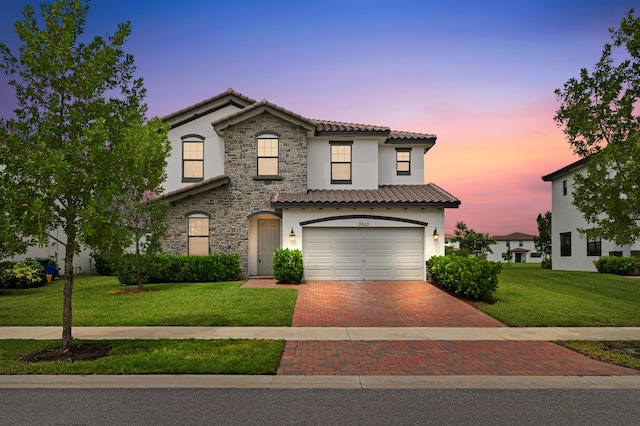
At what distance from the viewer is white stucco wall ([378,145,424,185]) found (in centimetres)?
2419

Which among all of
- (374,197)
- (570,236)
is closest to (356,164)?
(374,197)

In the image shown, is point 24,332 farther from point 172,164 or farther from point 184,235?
point 172,164

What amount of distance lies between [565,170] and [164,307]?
28.4 metres

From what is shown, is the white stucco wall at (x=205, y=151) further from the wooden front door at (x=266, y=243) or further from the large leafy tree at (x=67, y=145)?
the large leafy tree at (x=67, y=145)

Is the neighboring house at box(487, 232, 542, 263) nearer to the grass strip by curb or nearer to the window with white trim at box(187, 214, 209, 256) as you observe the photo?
the window with white trim at box(187, 214, 209, 256)

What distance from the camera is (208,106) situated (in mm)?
24234

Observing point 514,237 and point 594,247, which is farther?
point 514,237

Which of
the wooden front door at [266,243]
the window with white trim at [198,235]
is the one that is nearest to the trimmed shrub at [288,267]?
the wooden front door at [266,243]

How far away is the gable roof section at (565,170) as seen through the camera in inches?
1138

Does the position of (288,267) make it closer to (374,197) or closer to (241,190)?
(241,190)

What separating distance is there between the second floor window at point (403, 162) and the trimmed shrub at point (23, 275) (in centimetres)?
1844

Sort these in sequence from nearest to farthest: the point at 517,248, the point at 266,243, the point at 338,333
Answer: the point at 338,333 → the point at 266,243 → the point at 517,248

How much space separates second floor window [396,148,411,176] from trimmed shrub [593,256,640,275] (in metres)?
13.0
